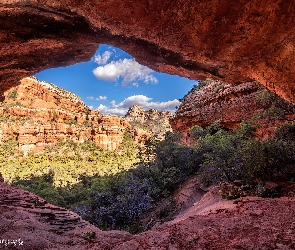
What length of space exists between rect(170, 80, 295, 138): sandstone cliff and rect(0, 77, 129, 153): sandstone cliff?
29453mm

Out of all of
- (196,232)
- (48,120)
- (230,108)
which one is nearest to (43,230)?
(196,232)

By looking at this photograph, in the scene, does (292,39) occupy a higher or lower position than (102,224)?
higher

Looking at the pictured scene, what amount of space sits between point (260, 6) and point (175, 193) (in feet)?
35.8

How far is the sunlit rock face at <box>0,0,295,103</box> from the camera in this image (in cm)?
423

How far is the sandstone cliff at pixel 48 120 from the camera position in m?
41.2

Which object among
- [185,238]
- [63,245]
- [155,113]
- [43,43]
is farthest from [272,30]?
[155,113]

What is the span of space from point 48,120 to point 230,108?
40.5 meters

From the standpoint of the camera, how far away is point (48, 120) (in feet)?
153

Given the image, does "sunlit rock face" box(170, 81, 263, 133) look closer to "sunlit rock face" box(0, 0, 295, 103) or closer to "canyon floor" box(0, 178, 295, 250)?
"sunlit rock face" box(0, 0, 295, 103)

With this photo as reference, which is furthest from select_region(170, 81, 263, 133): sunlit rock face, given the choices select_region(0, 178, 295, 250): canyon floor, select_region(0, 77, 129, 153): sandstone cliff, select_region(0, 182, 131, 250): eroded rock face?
select_region(0, 77, 129, 153): sandstone cliff

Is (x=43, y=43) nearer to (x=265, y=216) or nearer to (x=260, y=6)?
(x=260, y=6)

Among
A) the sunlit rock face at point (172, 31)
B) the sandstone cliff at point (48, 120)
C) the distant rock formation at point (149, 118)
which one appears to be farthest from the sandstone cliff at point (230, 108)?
the distant rock formation at point (149, 118)

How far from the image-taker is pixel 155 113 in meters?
84.9

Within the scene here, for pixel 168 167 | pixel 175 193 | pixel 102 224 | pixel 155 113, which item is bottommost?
pixel 102 224
